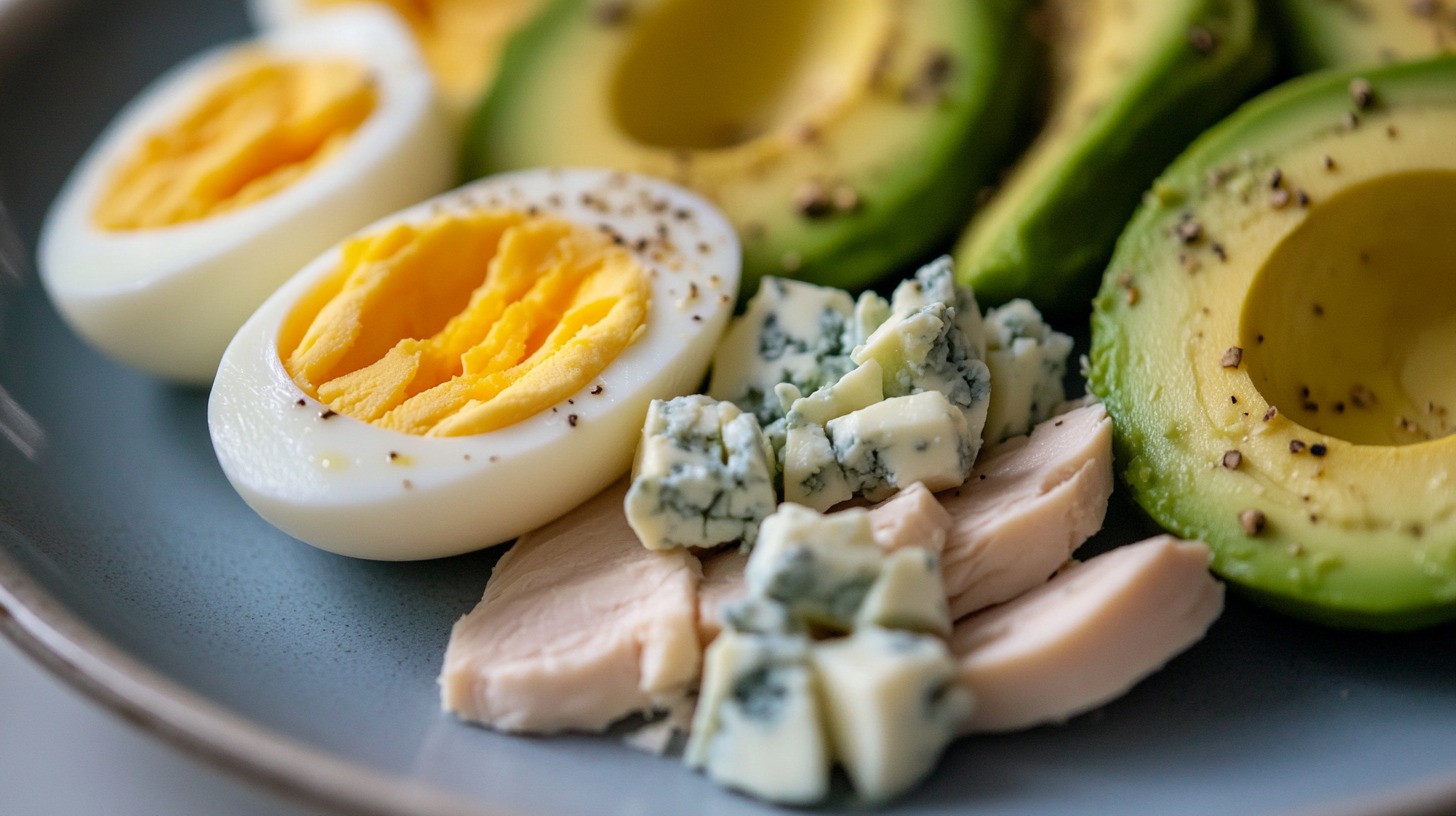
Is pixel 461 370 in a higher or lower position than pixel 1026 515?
higher

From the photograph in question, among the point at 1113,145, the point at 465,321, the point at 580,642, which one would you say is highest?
the point at 1113,145

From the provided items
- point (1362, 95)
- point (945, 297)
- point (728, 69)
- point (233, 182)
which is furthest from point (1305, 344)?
point (233, 182)

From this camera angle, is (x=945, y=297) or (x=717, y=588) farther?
(x=945, y=297)

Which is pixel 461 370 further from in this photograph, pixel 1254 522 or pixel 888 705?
pixel 1254 522

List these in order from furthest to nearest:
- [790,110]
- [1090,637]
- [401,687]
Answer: [790,110] < [401,687] < [1090,637]

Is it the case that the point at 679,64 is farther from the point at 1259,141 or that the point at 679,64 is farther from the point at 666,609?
the point at 666,609

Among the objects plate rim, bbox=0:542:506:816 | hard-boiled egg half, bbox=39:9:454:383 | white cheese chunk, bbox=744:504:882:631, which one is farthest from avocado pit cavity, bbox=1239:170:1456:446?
hard-boiled egg half, bbox=39:9:454:383

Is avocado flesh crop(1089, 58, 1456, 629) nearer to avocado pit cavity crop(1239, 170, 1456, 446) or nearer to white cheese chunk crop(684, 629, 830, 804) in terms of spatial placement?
avocado pit cavity crop(1239, 170, 1456, 446)
